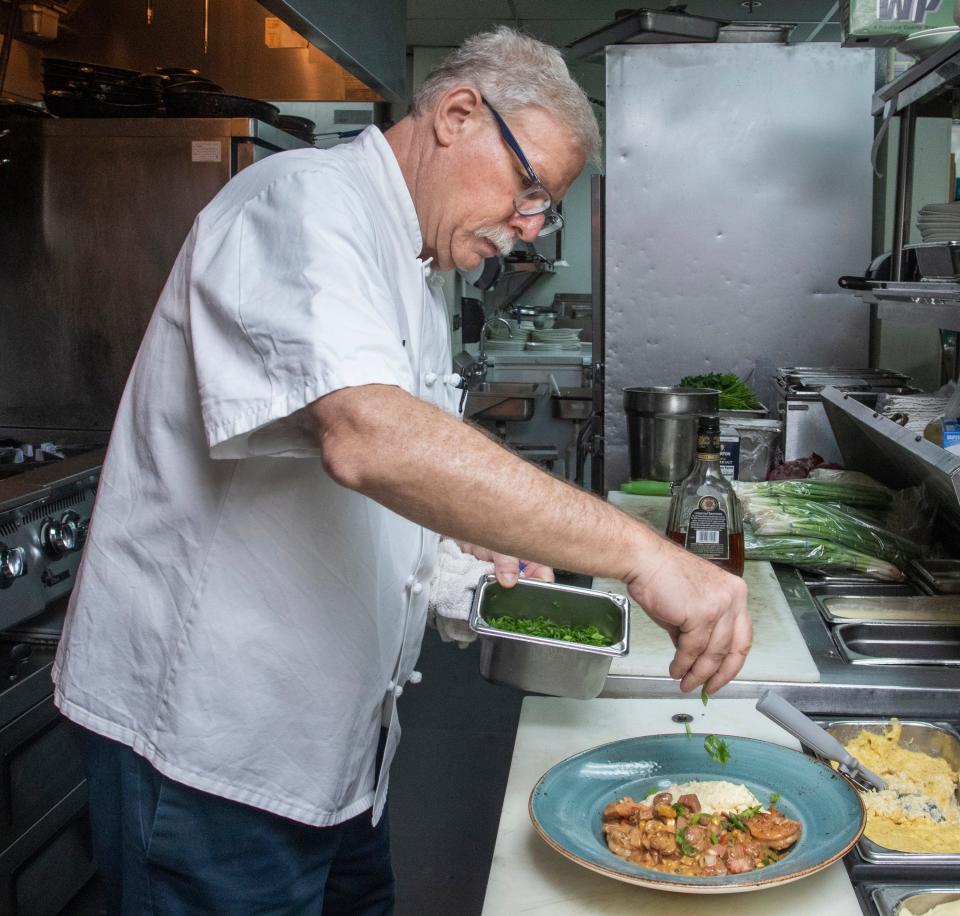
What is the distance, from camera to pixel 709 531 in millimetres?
2201

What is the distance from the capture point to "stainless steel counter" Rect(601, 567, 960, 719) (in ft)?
5.74

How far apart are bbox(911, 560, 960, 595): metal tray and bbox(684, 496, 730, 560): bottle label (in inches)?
22.1

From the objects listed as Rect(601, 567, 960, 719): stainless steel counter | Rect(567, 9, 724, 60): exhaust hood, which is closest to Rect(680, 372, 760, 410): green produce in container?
Rect(567, 9, 724, 60): exhaust hood

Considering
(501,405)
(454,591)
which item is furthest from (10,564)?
(501,405)

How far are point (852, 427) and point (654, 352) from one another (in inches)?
55.6

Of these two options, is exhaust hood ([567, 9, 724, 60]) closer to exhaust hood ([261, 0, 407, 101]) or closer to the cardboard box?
exhaust hood ([261, 0, 407, 101])

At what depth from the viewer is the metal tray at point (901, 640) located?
2172 mm

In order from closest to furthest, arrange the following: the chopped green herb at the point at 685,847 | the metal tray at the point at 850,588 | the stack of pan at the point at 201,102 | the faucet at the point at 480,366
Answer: the chopped green herb at the point at 685,847 < the metal tray at the point at 850,588 < the stack of pan at the point at 201,102 < the faucet at the point at 480,366

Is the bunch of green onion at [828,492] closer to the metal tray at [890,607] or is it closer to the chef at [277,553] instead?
the metal tray at [890,607]

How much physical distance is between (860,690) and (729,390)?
200 cm

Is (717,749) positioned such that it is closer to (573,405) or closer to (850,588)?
(850,588)

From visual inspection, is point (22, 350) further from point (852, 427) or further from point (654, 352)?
point (852, 427)

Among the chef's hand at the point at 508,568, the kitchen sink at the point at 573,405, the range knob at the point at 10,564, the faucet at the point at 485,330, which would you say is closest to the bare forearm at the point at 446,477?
the chef's hand at the point at 508,568

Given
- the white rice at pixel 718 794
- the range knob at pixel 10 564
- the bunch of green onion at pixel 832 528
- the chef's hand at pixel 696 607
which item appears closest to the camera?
the chef's hand at pixel 696 607
